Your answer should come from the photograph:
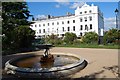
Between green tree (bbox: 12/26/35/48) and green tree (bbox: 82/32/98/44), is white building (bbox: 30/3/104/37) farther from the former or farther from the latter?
green tree (bbox: 12/26/35/48)

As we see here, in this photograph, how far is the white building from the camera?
52.2 meters

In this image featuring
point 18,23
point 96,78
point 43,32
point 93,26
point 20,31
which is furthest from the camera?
point 43,32

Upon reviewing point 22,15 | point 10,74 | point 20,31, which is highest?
point 22,15

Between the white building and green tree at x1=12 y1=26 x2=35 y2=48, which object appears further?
the white building

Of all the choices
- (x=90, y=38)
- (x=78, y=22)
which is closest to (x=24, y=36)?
(x=90, y=38)

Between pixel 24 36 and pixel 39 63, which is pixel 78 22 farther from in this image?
pixel 39 63

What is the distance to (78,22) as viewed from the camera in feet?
181

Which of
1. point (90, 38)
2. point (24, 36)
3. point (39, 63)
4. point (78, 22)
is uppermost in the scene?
point (78, 22)

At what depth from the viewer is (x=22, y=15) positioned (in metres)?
32.0

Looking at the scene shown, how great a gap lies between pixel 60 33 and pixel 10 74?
4819 cm

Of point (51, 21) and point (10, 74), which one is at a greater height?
point (51, 21)

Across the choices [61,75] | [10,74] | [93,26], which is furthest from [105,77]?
[93,26]

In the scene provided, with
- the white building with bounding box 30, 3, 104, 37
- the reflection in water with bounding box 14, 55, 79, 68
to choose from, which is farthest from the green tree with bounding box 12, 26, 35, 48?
the white building with bounding box 30, 3, 104, 37

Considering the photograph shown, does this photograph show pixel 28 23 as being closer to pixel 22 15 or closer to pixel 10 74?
pixel 22 15
